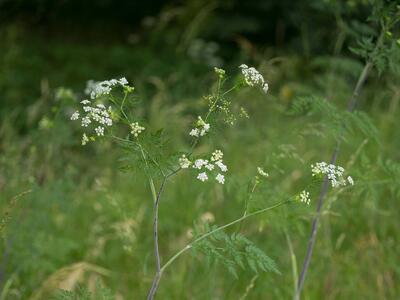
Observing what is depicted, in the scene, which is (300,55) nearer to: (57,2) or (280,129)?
(280,129)

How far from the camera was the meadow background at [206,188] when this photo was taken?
2986mm

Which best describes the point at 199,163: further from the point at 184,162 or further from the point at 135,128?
the point at 135,128

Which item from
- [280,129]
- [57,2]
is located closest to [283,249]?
[280,129]

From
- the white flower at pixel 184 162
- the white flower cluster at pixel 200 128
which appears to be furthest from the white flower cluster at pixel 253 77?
the white flower at pixel 184 162

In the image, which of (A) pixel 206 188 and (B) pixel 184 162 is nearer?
(B) pixel 184 162

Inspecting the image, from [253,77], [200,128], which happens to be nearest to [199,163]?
[200,128]

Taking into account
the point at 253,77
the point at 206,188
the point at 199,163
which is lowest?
the point at 199,163

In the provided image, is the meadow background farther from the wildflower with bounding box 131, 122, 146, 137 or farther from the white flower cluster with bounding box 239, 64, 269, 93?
the white flower cluster with bounding box 239, 64, 269, 93

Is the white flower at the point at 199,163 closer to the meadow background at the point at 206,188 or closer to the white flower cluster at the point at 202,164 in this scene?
the white flower cluster at the point at 202,164

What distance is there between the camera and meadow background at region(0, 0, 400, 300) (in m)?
2.99

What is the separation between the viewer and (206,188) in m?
3.86

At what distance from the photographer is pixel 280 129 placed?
17.9 ft

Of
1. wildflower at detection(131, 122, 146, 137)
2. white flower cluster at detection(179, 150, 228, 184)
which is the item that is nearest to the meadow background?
wildflower at detection(131, 122, 146, 137)

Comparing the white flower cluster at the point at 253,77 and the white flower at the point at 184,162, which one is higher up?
the white flower cluster at the point at 253,77
